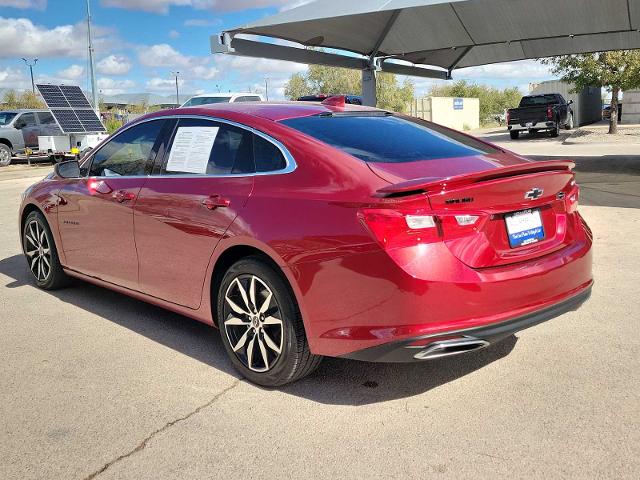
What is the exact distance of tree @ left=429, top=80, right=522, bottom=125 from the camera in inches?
2680

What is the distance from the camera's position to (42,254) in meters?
5.77

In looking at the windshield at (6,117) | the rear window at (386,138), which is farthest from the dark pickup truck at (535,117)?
the rear window at (386,138)

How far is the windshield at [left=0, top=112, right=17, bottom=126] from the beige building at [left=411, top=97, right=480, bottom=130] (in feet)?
97.1

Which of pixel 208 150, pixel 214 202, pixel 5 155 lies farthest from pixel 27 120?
pixel 214 202

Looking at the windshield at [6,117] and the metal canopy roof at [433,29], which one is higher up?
the metal canopy roof at [433,29]

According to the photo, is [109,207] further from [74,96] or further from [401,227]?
[74,96]

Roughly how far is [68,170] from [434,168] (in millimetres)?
3314

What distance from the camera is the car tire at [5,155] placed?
22516 mm

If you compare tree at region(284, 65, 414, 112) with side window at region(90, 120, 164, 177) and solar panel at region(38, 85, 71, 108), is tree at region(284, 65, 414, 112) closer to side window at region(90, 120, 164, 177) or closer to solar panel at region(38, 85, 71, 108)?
solar panel at region(38, 85, 71, 108)

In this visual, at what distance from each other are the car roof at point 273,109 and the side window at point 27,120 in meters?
21.6

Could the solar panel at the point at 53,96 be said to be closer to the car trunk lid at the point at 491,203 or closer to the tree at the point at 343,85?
the car trunk lid at the point at 491,203

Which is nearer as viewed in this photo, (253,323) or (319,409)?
(319,409)

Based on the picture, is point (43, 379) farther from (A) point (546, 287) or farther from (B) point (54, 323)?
(A) point (546, 287)

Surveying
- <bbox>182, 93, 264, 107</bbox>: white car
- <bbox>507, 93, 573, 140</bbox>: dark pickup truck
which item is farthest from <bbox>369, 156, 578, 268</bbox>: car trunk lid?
<bbox>507, 93, 573, 140</bbox>: dark pickup truck
